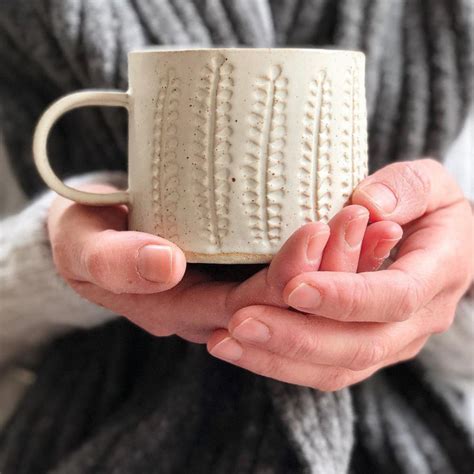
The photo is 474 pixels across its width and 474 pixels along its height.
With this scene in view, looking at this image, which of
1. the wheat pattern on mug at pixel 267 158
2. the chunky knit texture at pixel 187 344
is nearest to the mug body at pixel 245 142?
the wheat pattern on mug at pixel 267 158

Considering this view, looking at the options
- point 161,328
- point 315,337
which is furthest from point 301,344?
point 161,328

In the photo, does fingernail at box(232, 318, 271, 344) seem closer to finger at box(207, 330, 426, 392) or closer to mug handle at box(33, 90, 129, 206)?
finger at box(207, 330, 426, 392)

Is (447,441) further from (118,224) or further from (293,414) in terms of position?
(118,224)

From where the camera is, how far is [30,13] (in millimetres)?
721

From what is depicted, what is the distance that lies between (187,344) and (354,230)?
325 millimetres

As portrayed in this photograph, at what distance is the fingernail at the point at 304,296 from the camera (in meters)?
0.42

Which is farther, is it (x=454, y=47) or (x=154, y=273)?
(x=454, y=47)

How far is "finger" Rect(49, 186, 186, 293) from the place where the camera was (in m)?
0.43

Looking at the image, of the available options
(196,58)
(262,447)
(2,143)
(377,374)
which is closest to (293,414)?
(262,447)

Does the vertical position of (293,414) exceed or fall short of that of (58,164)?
it falls short

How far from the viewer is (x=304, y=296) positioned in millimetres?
420

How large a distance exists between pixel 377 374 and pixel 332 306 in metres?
0.33

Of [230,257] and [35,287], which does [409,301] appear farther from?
[35,287]

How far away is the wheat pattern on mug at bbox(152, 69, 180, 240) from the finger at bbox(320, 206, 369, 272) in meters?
0.10
